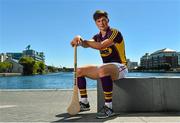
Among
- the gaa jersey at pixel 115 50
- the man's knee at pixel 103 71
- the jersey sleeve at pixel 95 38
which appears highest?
the jersey sleeve at pixel 95 38

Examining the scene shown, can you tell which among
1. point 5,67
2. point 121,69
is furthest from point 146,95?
point 5,67

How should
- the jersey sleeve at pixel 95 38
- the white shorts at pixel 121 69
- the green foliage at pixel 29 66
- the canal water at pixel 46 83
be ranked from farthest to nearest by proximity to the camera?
the green foliage at pixel 29 66 < the canal water at pixel 46 83 < the jersey sleeve at pixel 95 38 < the white shorts at pixel 121 69

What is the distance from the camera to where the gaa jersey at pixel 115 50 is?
539 centimetres

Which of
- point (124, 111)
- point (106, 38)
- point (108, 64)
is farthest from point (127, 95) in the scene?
point (106, 38)

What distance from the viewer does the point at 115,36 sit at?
17.6 ft

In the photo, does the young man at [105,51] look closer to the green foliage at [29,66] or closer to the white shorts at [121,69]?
the white shorts at [121,69]

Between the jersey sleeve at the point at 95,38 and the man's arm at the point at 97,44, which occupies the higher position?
the jersey sleeve at the point at 95,38

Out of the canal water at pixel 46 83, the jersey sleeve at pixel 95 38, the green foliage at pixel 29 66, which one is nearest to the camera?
the jersey sleeve at pixel 95 38

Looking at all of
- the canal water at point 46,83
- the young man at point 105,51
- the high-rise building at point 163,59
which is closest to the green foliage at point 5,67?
the high-rise building at point 163,59

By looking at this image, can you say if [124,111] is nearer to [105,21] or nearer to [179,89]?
[179,89]

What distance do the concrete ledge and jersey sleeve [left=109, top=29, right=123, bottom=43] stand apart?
68 cm

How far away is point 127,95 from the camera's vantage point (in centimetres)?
545

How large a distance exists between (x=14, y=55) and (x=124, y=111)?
633 ft

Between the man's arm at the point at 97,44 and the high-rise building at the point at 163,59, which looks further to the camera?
the high-rise building at the point at 163,59
